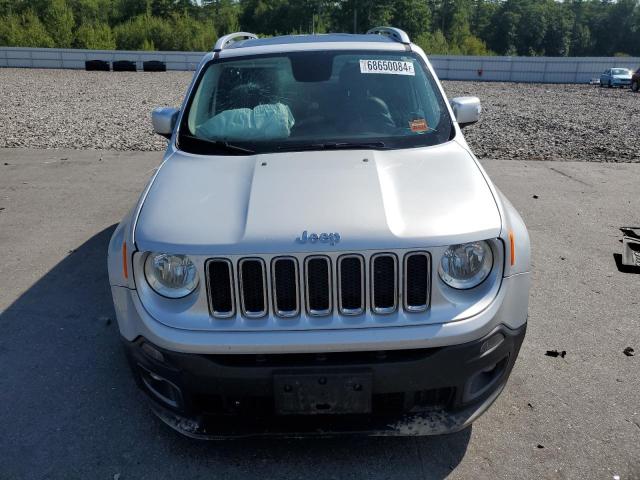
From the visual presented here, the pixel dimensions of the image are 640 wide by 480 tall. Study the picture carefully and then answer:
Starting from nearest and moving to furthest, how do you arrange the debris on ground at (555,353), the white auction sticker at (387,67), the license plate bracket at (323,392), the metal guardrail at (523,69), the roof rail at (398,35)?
the license plate bracket at (323,392)
the debris on ground at (555,353)
the white auction sticker at (387,67)
the roof rail at (398,35)
the metal guardrail at (523,69)

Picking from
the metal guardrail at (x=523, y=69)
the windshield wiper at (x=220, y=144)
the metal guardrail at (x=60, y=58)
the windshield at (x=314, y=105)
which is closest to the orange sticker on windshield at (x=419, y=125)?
the windshield at (x=314, y=105)

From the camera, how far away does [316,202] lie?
9.46 ft

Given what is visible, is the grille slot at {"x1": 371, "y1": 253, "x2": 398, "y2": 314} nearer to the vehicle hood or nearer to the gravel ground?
the vehicle hood

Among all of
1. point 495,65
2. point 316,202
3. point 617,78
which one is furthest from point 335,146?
point 495,65

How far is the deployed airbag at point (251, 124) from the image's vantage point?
3781 mm

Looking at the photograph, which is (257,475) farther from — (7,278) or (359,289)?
(7,278)

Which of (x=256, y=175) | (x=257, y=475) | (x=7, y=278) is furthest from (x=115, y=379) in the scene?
(x=7, y=278)

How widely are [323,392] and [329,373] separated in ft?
0.30

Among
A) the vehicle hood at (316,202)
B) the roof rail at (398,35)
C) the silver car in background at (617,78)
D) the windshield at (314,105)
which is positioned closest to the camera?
the vehicle hood at (316,202)

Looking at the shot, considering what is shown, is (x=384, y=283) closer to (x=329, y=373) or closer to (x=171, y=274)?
(x=329, y=373)

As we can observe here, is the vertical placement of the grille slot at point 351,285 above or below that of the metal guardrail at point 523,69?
above

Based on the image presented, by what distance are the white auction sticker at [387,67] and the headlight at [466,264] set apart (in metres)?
1.82

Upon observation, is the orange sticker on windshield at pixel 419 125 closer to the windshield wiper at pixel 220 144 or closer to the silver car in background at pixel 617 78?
the windshield wiper at pixel 220 144

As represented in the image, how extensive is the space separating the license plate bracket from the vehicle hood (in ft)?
1.78
